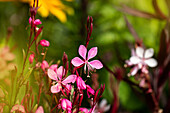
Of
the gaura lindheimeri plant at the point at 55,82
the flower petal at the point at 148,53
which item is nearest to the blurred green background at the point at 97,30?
the flower petal at the point at 148,53

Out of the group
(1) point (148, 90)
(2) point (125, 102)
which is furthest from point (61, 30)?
(1) point (148, 90)

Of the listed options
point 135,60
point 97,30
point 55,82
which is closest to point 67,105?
point 55,82

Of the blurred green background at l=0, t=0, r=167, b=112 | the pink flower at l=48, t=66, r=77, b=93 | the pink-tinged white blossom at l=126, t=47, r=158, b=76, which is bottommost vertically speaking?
the blurred green background at l=0, t=0, r=167, b=112

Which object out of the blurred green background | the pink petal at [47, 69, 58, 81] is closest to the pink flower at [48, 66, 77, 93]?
the pink petal at [47, 69, 58, 81]

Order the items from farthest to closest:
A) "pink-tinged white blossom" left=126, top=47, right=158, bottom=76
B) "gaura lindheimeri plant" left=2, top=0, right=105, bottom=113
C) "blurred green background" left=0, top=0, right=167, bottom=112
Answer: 1. "blurred green background" left=0, top=0, right=167, bottom=112
2. "pink-tinged white blossom" left=126, top=47, right=158, bottom=76
3. "gaura lindheimeri plant" left=2, top=0, right=105, bottom=113

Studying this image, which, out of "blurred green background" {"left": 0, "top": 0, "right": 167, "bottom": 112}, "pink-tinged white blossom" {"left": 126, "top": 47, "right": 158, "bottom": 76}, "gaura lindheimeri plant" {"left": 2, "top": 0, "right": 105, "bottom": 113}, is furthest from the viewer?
"blurred green background" {"left": 0, "top": 0, "right": 167, "bottom": 112}

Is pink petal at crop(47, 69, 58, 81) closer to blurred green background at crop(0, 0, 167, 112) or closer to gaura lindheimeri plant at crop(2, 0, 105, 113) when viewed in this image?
gaura lindheimeri plant at crop(2, 0, 105, 113)

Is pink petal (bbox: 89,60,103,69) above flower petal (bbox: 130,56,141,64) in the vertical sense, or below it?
above

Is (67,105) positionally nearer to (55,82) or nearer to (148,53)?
(55,82)

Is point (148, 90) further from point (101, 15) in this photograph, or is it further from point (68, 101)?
point (101, 15)

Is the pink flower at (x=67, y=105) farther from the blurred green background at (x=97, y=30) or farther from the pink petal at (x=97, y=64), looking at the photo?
the blurred green background at (x=97, y=30)

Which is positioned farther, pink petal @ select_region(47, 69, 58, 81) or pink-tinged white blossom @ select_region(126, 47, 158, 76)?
pink-tinged white blossom @ select_region(126, 47, 158, 76)
